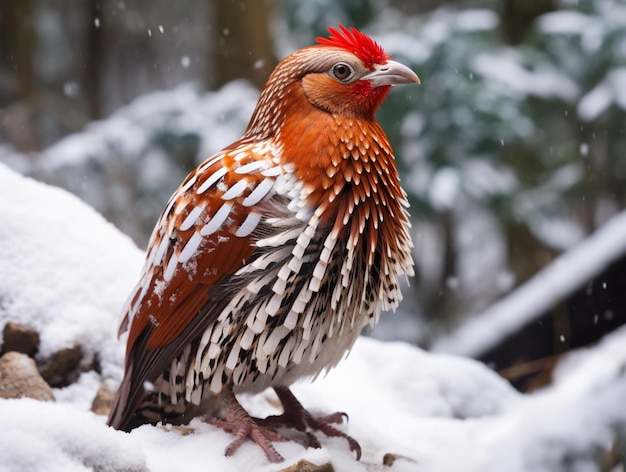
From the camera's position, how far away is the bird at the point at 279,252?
87.4 inches

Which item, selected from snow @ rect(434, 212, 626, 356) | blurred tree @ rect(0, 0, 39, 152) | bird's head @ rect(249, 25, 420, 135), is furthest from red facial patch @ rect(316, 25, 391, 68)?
blurred tree @ rect(0, 0, 39, 152)

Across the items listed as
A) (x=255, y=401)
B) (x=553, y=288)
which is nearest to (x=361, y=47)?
(x=255, y=401)

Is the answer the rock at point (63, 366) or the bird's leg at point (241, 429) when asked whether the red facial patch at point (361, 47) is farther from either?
the rock at point (63, 366)

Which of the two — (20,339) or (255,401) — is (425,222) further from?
(20,339)

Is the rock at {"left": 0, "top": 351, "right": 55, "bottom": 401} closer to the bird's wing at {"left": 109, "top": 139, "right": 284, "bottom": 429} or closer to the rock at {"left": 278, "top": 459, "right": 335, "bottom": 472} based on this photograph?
the bird's wing at {"left": 109, "top": 139, "right": 284, "bottom": 429}

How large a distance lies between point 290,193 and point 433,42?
2.85 m

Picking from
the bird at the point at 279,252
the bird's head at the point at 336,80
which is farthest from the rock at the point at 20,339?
the bird's head at the point at 336,80

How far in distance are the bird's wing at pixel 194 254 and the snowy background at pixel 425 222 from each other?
0.87 ft

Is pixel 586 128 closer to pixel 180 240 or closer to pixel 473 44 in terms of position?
pixel 473 44

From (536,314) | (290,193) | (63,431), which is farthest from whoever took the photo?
(536,314)

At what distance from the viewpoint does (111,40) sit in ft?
31.0

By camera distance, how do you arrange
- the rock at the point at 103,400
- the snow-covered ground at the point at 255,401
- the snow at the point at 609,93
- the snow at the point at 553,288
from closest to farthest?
1. the snow-covered ground at the point at 255,401
2. the rock at the point at 103,400
3. the snow at the point at 553,288
4. the snow at the point at 609,93

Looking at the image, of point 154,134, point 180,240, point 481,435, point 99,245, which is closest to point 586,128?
point 154,134

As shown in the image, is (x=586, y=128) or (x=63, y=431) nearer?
(x=63, y=431)
